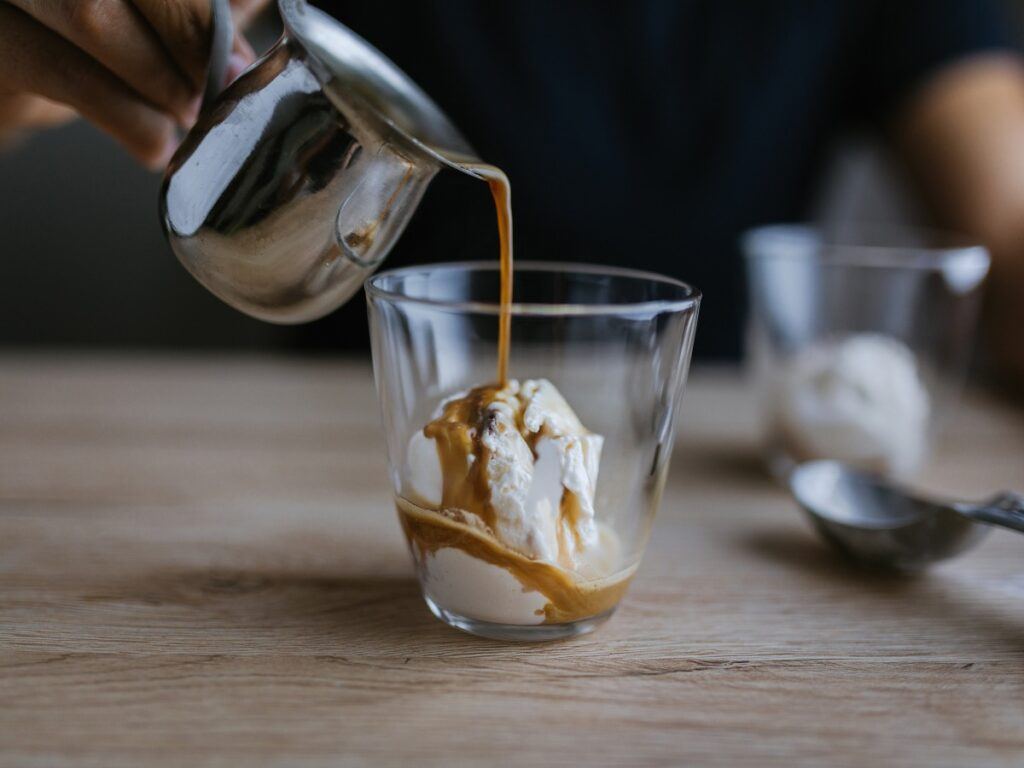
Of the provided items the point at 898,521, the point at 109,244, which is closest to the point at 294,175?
the point at 898,521

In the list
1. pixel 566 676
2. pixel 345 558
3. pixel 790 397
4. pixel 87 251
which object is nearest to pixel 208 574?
pixel 345 558

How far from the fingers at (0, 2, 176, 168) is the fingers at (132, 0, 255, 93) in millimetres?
59

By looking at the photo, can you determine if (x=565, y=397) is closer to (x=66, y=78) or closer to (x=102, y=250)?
(x=66, y=78)

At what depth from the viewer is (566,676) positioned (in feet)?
1.67

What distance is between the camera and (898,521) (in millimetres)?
698

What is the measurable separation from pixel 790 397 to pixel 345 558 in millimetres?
430

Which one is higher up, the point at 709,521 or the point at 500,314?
the point at 500,314

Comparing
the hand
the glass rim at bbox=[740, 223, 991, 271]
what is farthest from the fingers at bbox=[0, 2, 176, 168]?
the glass rim at bbox=[740, 223, 991, 271]

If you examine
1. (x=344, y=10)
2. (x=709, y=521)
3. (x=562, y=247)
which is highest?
(x=344, y=10)

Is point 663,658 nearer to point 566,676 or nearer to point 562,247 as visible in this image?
point 566,676

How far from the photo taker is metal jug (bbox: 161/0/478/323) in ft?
1.74

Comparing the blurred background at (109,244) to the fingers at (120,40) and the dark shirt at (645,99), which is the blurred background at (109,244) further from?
the fingers at (120,40)

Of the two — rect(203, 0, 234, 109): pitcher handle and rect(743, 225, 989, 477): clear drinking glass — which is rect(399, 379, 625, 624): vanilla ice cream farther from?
rect(743, 225, 989, 477): clear drinking glass

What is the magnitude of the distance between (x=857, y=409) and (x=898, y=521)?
160 mm
